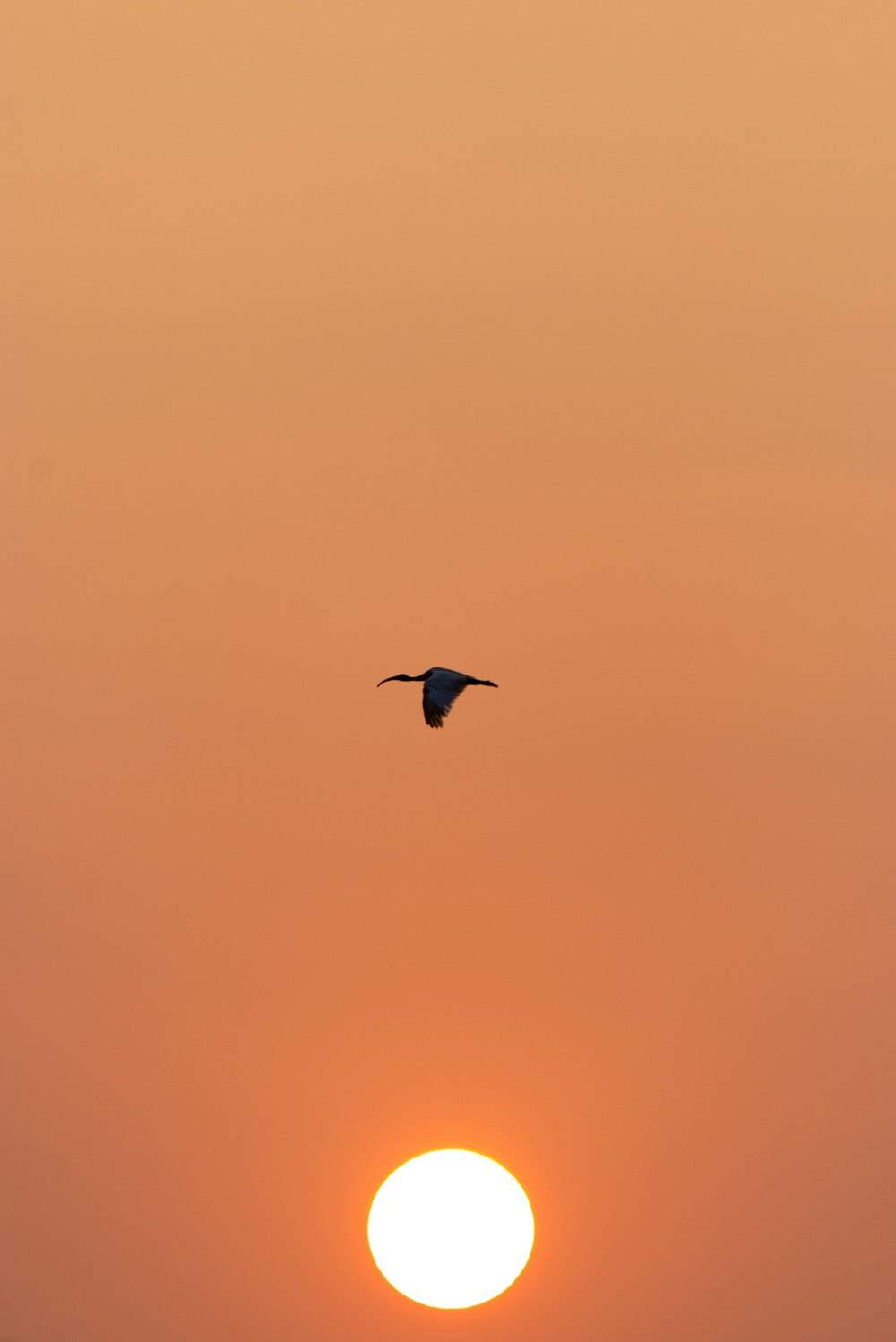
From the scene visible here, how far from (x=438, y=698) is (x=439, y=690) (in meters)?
0.04

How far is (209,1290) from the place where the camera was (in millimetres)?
7391

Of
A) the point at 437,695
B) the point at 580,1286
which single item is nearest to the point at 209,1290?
the point at 580,1286

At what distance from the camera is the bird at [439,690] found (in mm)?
5707

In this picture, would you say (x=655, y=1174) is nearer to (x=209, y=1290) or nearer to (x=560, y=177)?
(x=209, y=1290)

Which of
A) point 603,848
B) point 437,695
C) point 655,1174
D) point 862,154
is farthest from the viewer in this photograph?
point 655,1174

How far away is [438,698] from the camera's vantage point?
573cm

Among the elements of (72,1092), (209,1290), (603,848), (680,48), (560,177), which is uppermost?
(680,48)

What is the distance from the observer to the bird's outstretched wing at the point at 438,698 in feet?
18.7

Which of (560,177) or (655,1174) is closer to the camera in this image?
(560,177)

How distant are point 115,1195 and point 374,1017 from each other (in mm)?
1271

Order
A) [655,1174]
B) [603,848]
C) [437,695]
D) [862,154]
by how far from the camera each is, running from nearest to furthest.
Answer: [437,695] → [862,154] → [603,848] → [655,1174]

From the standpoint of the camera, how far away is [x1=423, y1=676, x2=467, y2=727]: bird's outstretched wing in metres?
5.70

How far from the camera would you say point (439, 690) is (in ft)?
18.9

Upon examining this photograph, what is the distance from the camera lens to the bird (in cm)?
571
